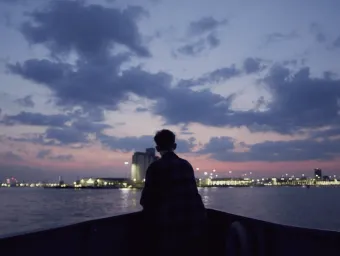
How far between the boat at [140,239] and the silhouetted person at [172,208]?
10.0 inches

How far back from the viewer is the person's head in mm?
3859

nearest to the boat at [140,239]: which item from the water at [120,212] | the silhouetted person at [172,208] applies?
the silhouetted person at [172,208]

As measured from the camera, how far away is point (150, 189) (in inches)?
141

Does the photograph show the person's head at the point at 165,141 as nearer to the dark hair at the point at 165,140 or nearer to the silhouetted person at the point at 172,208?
the dark hair at the point at 165,140

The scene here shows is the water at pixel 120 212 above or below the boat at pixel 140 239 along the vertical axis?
below

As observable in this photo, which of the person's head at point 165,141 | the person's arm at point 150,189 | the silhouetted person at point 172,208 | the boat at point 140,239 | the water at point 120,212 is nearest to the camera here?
the boat at point 140,239

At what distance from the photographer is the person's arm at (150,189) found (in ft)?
11.7

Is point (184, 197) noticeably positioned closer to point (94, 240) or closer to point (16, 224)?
point (94, 240)

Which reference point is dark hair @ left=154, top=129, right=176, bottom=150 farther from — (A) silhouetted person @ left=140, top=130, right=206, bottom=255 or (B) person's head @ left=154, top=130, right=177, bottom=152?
(A) silhouetted person @ left=140, top=130, right=206, bottom=255

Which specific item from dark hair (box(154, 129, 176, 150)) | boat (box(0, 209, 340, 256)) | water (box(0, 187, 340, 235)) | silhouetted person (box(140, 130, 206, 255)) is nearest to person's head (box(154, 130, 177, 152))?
dark hair (box(154, 129, 176, 150))

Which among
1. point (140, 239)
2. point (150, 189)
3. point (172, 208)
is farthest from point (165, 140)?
point (140, 239)

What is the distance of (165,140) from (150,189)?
553 mm

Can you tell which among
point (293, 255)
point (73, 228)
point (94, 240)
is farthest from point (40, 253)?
point (293, 255)

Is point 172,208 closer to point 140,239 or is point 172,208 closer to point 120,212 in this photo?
point 140,239
